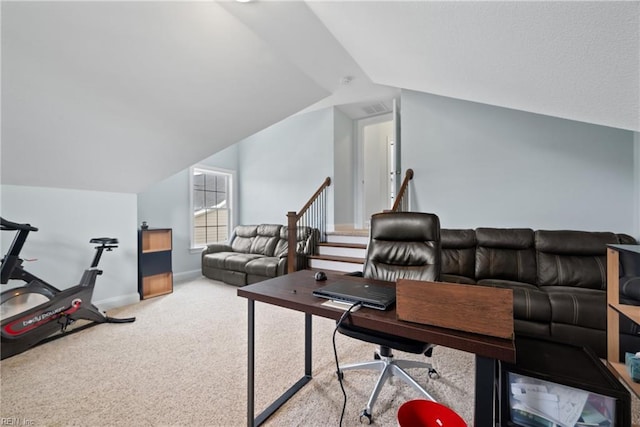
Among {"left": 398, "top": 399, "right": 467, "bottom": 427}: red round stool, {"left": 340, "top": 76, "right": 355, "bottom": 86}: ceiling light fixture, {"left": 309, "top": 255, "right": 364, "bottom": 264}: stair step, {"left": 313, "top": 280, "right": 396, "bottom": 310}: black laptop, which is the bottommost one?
{"left": 398, "top": 399, "right": 467, "bottom": 427}: red round stool

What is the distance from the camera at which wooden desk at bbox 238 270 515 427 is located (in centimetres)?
78

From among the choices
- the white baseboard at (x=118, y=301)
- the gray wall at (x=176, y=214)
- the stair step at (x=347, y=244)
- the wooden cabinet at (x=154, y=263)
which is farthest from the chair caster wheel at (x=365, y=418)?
the gray wall at (x=176, y=214)

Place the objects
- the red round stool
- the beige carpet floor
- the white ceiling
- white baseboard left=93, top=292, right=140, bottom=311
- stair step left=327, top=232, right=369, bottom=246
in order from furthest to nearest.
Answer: stair step left=327, top=232, right=369, bottom=246, white baseboard left=93, top=292, right=140, bottom=311, the beige carpet floor, the white ceiling, the red round stool

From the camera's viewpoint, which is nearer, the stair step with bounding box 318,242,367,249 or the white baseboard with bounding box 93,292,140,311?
the white baseboard with bounding box 93,292,140,311

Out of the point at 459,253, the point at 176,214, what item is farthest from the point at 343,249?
the point at 176,214

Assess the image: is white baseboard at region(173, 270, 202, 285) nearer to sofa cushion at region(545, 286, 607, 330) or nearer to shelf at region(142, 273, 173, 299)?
shelf at region(142, 273, 173, 299)

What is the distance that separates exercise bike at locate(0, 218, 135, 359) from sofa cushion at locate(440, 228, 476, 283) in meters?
3.60

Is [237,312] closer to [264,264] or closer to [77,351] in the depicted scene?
[264,264]

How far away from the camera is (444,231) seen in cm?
304

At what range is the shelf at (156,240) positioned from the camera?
3.52 m

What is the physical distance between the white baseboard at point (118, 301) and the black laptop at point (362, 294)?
3083mm

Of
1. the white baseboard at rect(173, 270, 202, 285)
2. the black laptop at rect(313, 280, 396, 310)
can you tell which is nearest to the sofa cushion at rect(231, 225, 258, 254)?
the white baseboard at rect(173, 270, 202, 285)

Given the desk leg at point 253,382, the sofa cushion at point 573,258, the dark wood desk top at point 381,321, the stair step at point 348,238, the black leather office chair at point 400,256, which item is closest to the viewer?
the dark wood desk top at point 381,321

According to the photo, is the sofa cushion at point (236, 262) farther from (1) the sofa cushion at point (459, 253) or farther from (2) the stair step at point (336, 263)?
(1) the sofa cushion at point (459, 253)
